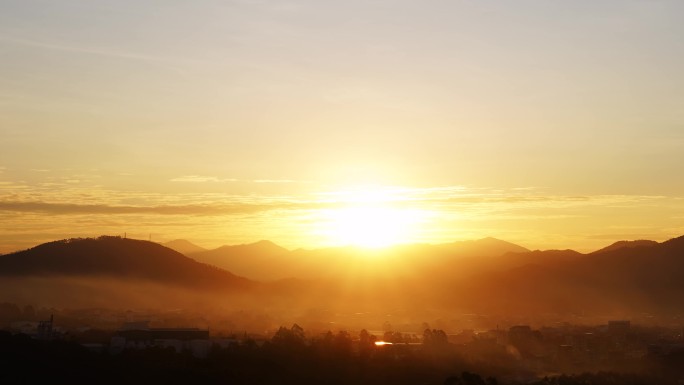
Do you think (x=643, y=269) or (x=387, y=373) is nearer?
(x=387, y=373)

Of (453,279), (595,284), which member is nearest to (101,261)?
(453,279)

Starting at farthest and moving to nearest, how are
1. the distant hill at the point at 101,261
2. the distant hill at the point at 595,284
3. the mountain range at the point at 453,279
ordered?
the distant hill at the point at 595,284
the mountain range at the point at 453,279
the distant hill at the point at 101,261

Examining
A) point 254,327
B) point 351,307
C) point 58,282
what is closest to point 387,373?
point 254,327

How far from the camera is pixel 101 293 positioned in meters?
98.9

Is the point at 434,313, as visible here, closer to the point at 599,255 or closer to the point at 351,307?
the point at 351,307

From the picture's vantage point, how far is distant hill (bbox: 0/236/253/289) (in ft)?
309

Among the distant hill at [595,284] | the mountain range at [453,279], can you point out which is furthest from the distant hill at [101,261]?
the distant hill at [595,284]

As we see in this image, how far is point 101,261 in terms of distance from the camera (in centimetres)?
9569

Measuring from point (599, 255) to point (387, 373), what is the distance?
8182cm

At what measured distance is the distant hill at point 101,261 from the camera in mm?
94062

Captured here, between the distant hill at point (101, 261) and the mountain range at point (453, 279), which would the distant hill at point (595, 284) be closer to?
the mountain range at point (453, 279)

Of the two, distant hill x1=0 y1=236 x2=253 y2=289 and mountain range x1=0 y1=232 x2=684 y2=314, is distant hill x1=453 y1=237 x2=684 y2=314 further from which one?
distant hill x1=0 y1=236 x2=253 y2=289

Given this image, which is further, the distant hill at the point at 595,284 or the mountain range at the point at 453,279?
the distant hill at the point at 595,284

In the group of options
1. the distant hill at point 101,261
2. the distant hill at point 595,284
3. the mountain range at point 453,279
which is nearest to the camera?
the distant hill at point 101,261
